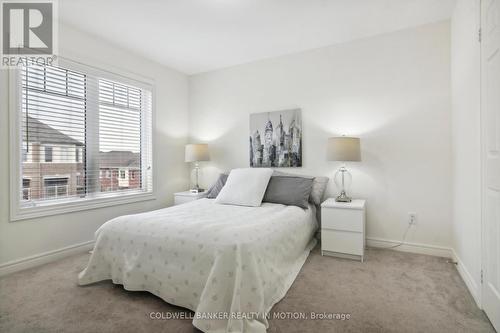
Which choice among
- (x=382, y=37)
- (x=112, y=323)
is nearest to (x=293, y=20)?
(x=382, y=37)

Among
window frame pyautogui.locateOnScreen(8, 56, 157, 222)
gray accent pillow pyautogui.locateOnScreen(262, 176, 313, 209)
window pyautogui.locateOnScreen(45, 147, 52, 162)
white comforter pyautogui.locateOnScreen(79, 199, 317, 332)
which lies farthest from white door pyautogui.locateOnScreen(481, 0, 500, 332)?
window pyautogui.locateOnScreen(45, 147, 52, 162)

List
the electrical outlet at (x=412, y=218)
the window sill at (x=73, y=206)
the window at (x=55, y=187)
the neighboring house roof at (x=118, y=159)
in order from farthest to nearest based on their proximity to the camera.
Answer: the neighboring house roof at (x=118, y=159)
the electrical outlet at (x=412, y=218)
the window at (x=55, y=187)
the window sill at (x=73, y=206)

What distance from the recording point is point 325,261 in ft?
8.38

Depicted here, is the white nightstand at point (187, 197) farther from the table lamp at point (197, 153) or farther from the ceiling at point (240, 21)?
the ceiling at point (240, 21)

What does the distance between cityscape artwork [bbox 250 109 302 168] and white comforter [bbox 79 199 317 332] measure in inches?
47.8

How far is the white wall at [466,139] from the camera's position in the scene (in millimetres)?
1801

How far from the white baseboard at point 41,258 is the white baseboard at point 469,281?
3.65m

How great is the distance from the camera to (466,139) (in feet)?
6.77

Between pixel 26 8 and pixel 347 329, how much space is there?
12.3 ft

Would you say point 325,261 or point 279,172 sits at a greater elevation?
point 279,172

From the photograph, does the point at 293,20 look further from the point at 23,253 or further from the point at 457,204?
the point at 23,253

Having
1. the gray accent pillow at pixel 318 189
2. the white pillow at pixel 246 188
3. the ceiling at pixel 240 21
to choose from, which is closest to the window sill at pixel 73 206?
the white pillow at pixel 246 188

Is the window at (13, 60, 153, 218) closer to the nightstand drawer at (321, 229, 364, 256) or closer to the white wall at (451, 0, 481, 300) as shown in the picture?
the nightstand drawer at (321, 229, 364, 256)

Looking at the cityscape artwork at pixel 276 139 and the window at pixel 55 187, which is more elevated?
the cityscape artwork at pixel 276 139
